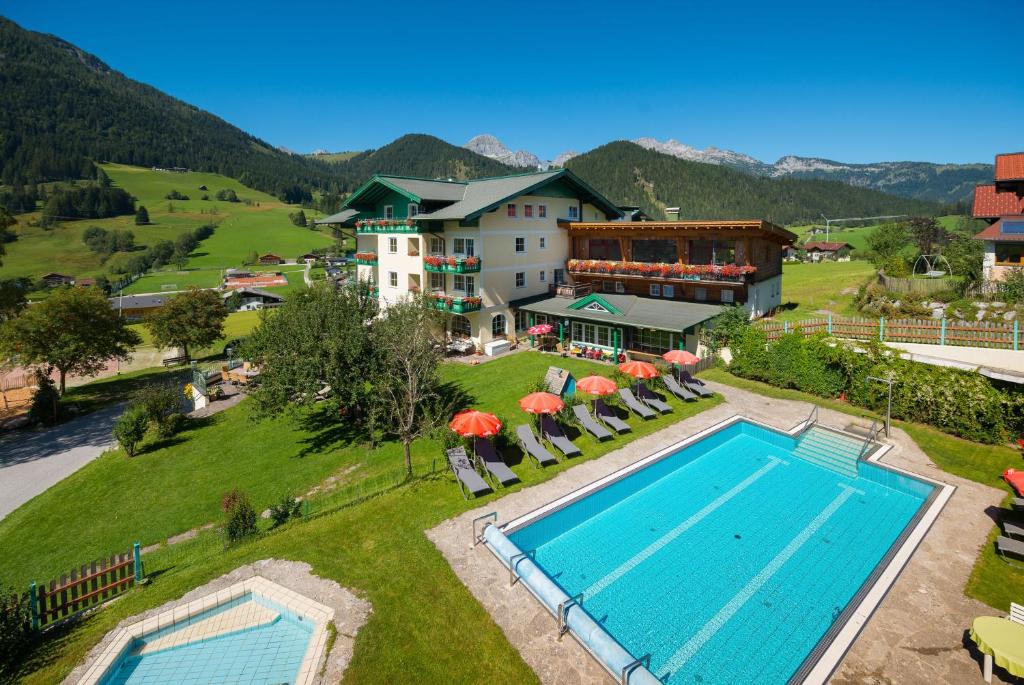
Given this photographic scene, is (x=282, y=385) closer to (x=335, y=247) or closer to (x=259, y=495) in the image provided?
(x=259, y=495)

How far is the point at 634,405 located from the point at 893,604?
1089cm

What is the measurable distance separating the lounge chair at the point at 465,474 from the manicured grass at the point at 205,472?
0.37 m

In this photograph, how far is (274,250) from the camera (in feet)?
429

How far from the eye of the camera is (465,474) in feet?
48.8

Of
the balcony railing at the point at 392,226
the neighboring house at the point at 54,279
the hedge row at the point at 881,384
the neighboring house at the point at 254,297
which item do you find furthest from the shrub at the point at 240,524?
the neighboring house at the point at 54,279

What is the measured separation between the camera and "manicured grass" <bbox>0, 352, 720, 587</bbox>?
1605 cm

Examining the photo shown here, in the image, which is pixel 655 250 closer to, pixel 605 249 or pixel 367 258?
pixel 605 249

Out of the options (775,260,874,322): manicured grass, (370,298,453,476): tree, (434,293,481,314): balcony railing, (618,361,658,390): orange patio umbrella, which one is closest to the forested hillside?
(775,260,874,322): manicured grass

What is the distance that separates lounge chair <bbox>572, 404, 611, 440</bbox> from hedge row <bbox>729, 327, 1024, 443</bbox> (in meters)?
10.0

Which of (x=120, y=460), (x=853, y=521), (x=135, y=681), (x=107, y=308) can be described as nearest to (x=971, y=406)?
(x=853, y=521)

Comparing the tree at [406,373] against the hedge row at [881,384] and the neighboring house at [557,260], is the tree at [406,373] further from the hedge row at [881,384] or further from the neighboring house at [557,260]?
the hedge row at [881,384]

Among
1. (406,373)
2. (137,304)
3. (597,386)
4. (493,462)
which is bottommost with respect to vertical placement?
(493,462)

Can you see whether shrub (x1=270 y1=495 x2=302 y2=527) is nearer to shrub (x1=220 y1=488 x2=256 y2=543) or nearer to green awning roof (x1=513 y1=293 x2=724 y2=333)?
shrub (x1=220 y1=488 x2=256 y2=543)

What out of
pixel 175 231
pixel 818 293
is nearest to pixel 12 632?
pixel 818 293
